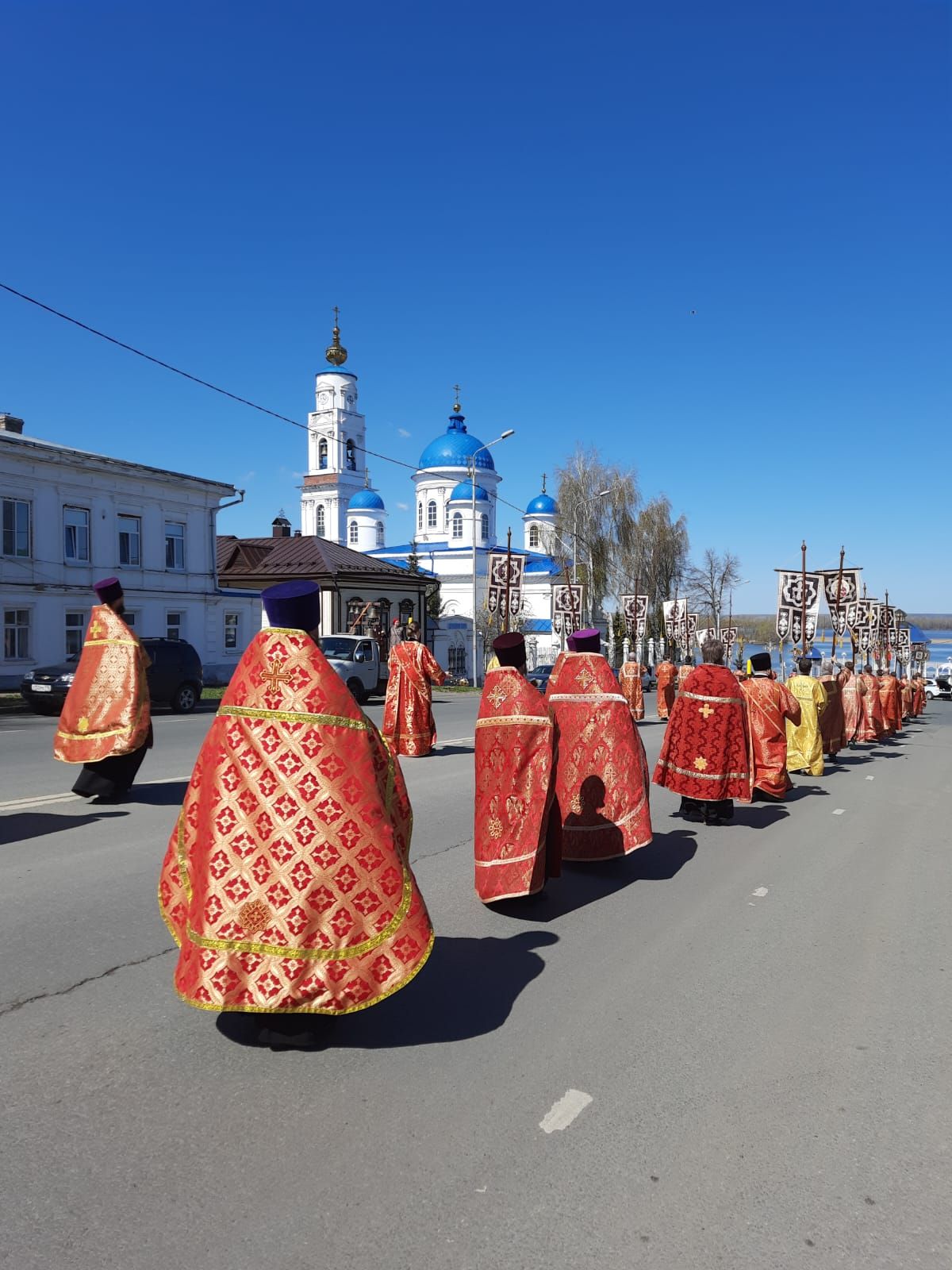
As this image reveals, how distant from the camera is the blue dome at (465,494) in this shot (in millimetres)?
63000

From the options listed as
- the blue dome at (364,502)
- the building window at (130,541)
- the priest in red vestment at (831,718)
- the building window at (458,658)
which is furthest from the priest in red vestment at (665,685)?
the blue dome at (364,502)

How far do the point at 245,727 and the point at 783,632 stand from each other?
18913 millimetres

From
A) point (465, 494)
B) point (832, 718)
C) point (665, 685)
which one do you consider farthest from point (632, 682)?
point (465, 494)

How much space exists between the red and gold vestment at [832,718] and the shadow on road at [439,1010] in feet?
36.0

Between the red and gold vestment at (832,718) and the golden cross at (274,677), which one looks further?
the red and gold vestment at (832,718)

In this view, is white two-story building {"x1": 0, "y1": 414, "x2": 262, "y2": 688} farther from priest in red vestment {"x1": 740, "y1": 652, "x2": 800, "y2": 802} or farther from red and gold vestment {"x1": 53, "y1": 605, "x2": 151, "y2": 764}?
priest in red vestment {"x1": 740, "y1": 652, "x2": 800, "y2": 802}

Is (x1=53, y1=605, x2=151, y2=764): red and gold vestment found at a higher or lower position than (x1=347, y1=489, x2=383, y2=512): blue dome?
lower

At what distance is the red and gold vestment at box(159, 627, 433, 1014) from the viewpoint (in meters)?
3.54

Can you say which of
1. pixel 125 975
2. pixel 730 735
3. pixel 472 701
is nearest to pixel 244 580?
pixel 472 701

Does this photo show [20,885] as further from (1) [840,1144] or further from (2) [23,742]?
(2) [23,742]

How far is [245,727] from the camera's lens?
3.69m

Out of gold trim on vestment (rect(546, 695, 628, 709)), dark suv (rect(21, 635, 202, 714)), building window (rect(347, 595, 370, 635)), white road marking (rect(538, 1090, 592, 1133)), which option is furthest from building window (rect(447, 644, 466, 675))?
white road marking (rect(538, 1090, 592, 1133))

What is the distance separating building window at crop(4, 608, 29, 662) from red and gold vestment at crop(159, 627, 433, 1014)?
27981 millimetres

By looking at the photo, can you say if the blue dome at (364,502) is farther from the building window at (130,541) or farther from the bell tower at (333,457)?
the building window at (130,541)
